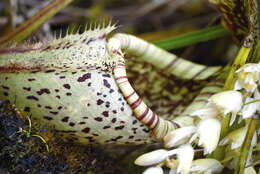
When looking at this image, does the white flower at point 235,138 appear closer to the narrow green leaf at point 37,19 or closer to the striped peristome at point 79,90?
the striped peristome at point 79,90

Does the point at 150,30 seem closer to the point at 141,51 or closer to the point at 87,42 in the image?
the point at 141,51

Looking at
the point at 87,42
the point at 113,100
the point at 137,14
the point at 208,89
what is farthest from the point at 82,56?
the point at 137,14

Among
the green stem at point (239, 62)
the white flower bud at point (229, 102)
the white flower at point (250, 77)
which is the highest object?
the green stem at point (239, 62)

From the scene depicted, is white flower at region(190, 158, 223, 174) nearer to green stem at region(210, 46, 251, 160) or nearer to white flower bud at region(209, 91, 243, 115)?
green stem at region(210, 46, 251, 160)

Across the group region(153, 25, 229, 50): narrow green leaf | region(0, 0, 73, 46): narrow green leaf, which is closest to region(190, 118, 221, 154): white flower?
region(153, 25, 229, 50): narrow green leaf

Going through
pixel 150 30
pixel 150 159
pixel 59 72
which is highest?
pixel 150 30

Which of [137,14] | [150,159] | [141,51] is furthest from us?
[137,14]

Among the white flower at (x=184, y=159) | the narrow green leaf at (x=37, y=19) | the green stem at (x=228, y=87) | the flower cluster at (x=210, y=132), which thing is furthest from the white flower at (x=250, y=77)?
the narrow green leaf at (x=37, y=19)

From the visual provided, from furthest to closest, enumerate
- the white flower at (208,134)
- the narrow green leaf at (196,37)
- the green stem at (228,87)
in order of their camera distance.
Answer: the narrow green leaf at (196,37) < the green stem at (228,87) < the white flower at (208,134)
